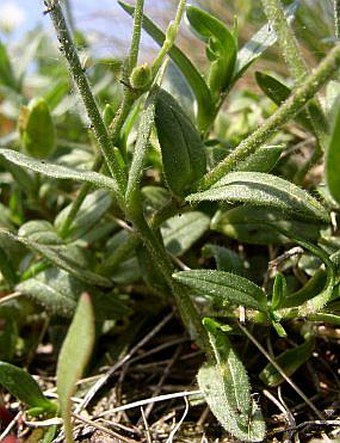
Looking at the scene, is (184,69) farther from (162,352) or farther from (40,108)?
(162,352)

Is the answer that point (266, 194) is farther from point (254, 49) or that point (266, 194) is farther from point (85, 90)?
point (254, 49)

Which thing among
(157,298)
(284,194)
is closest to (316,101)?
(284,194)

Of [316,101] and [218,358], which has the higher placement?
[316,101]

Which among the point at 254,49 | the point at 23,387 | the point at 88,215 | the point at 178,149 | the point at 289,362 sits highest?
the point at 254,49

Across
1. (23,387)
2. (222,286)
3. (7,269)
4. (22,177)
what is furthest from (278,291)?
(22,177)

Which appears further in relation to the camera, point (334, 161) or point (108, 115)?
point (108, 115)

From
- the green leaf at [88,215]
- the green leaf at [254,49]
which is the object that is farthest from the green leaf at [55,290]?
the green leaf at [254,49]
